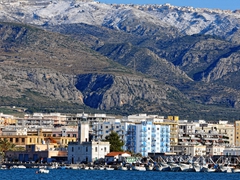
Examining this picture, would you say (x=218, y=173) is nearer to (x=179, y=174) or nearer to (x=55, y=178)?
(x=179, y=174)

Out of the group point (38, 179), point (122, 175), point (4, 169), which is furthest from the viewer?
point (4, 169)

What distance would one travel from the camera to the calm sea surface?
176m

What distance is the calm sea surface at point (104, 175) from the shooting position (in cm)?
17575

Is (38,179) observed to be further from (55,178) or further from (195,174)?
(195,174)

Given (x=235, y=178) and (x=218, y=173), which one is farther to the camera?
(x=218, y=173)

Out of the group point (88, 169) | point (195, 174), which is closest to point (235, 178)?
point (195, 174)

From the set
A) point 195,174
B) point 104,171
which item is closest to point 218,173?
point 195,174

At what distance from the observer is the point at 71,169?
19912cm

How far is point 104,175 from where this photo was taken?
18262 cm

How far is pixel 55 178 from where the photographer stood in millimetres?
173125

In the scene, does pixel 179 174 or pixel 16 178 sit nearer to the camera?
pixel 16 178

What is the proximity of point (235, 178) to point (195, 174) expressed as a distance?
10896mm

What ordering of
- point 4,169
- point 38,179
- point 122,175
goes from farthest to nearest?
point 4,169, point 122,175, point 38,179

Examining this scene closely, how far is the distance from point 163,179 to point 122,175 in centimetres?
924
